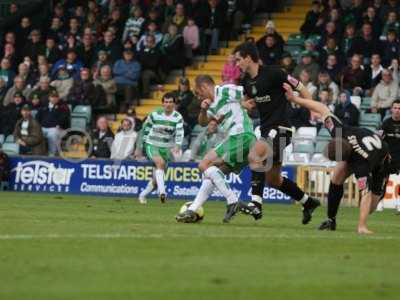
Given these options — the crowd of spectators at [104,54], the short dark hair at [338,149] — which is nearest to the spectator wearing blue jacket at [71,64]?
the crowd of spectators at [104,54]

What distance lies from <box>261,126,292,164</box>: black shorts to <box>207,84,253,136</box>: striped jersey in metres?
0.35

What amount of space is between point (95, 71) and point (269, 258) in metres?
21.2

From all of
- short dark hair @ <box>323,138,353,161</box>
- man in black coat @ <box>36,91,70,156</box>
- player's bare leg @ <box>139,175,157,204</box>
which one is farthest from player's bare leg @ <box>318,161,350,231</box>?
man in black coat @ <box>36,91,70,156</box>

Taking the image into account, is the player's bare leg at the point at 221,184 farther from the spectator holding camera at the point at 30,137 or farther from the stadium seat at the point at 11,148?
the stadium seat at the point at 11,148

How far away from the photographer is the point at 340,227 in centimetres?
1778

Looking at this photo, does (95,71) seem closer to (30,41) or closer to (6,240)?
(30,41)

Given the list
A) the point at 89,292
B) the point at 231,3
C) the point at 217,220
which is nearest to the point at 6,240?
the point at 89,292

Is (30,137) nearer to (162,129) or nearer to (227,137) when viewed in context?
(162,129)

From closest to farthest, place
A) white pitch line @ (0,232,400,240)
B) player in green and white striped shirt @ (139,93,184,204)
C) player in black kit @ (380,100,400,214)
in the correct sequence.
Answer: white pitch line @ (0,232,400,240) → player in black kit @ (380,100,400,214) → player in green and white striped shirt @ (139,93,184,204)

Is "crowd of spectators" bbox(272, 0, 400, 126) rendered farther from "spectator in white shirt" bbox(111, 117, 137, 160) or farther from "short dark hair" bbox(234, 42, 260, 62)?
"short dark hair" bbox(234, 42, 260, 62)

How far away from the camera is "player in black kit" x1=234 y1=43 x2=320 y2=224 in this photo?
58.6 feet

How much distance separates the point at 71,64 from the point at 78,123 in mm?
2622

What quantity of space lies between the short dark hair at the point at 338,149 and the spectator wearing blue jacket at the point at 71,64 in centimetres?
1807

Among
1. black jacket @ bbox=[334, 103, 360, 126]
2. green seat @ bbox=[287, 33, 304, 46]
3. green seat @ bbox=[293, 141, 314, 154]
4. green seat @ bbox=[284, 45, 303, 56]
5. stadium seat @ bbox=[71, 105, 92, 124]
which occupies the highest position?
green seat @ bbox=[287, 33, 304, 46]
